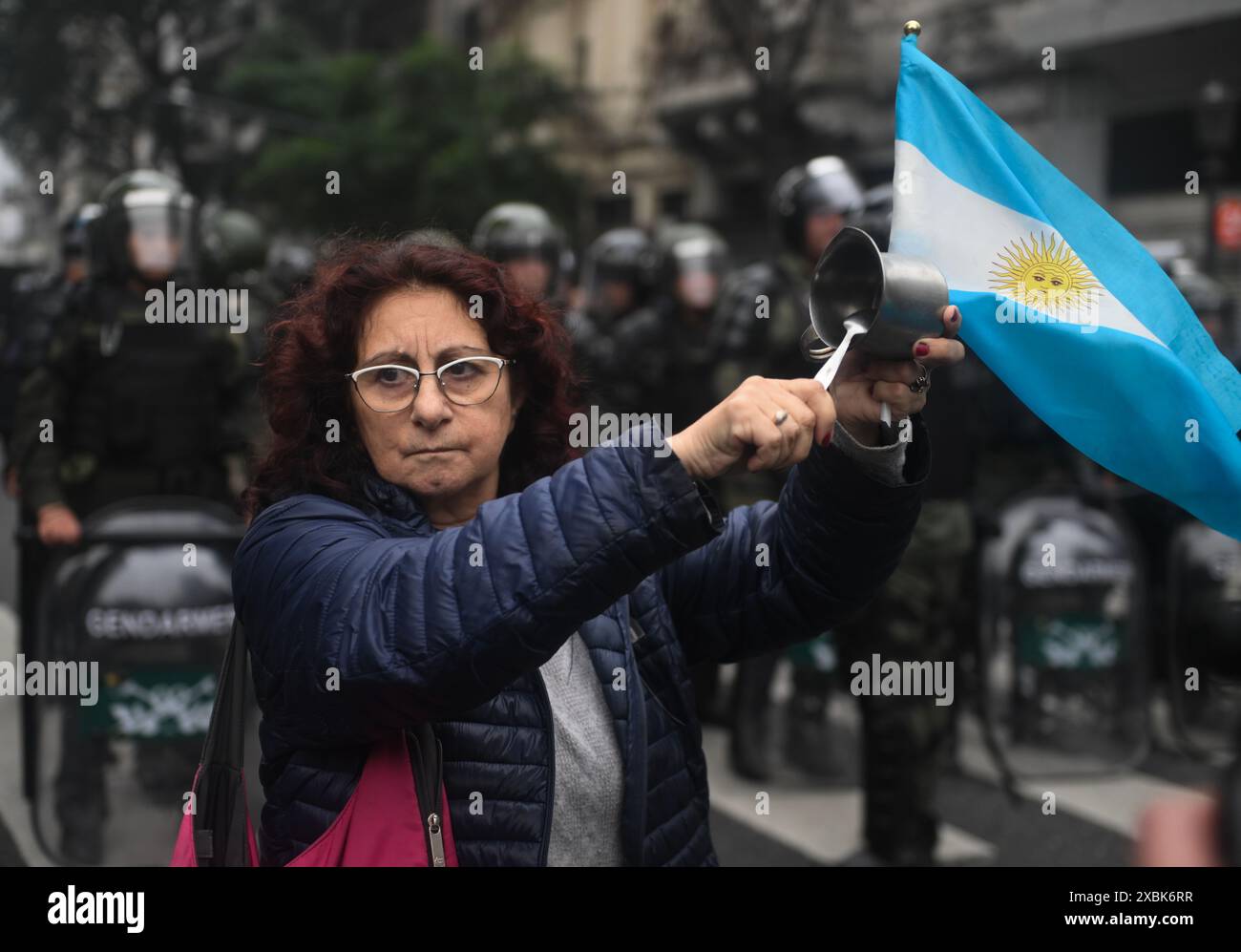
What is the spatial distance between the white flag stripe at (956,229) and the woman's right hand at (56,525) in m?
3.66

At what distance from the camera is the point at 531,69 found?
81.7 ft

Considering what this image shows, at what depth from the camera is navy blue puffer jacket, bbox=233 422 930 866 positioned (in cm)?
183

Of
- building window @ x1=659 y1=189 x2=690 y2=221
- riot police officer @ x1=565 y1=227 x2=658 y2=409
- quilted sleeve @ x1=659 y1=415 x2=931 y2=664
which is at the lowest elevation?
quilted sleeve @ x1=659 y1=415 x2=931 y2=664

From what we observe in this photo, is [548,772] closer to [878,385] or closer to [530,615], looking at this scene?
[530,615]

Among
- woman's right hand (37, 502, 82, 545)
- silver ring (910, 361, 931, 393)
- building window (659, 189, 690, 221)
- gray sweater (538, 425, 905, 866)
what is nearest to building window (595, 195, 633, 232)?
building window (659, 189, 690, 221)

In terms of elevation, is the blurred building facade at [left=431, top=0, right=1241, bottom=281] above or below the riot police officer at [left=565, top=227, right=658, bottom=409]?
above

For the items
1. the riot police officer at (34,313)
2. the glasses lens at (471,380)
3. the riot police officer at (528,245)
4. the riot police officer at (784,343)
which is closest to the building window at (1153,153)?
the riot police officer at (528,245)

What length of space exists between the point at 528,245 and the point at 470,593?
6.15m

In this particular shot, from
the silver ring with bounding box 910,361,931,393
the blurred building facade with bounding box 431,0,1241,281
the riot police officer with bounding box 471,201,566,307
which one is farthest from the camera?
the blurred building facade with bounding box 431,0,1241,281

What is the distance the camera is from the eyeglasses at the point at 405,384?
2236mm

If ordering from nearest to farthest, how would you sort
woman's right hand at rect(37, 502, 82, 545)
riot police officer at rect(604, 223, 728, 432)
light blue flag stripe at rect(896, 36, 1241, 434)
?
light blue flag stripe at rect(896, 36, 1241, 434)
woman's right hand at rect(37, 502, 82, 545)
riot police officer at rect(604, 223, 728, 432)

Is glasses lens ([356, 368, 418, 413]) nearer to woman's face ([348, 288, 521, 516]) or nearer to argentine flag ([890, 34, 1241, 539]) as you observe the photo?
woman's face ([348, 288, 521, 516])

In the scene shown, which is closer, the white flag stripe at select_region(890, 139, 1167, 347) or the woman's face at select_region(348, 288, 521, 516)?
the woman's face at select_region(348, 288, 521, 516)

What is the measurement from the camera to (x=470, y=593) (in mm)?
1847
